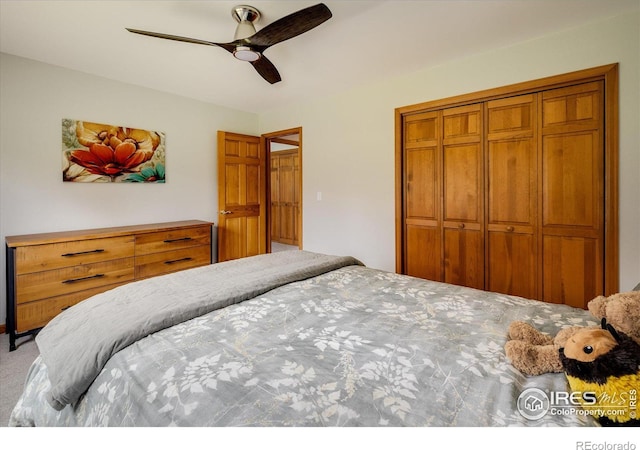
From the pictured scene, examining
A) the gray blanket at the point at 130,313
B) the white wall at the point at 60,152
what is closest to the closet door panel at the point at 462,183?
the gray blanket at the point at 130,313

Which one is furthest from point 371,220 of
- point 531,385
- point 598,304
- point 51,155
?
point 51,155

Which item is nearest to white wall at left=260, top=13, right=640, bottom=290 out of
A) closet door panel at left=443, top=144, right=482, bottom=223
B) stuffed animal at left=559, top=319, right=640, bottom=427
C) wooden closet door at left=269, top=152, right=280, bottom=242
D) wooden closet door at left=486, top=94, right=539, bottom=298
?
wooden closet door at left=486, top=94, right=539, bottom=298

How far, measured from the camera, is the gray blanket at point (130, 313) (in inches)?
40.9

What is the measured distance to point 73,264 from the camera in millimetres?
2705

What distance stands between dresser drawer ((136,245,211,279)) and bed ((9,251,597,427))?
1.71m

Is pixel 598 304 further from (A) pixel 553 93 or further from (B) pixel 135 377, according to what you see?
(A) pixel 553 93

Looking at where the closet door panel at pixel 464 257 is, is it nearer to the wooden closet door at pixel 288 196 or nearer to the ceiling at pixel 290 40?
the ceiling at pixel 290 40

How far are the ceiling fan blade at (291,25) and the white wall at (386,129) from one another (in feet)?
5.70

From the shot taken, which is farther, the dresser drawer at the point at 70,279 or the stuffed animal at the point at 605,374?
the dresser drawer at the point at 70,279

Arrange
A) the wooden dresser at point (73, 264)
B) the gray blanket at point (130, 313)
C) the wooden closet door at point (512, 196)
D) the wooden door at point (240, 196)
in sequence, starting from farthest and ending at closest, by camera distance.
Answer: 1. the wooden door at point (240, 196)
2. the wooden closet door at point (512, 196)
3. the wooden dresser at point (73, 264)
4. the gray blanket at point (130, 313)

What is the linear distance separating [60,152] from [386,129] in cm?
332

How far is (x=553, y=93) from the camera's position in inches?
99.1

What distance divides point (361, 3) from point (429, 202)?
1917 mm

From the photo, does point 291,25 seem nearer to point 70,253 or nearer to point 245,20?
point 245,20
